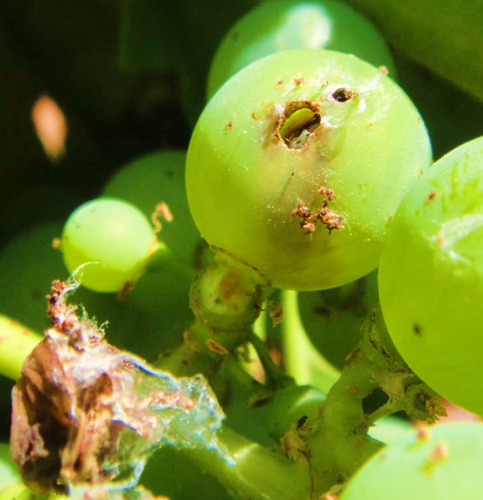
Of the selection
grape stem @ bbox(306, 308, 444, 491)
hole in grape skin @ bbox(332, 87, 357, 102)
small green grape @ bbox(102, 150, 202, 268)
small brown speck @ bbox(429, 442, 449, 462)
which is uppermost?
hole in grape skin @ bbox(332, 87, 357, 102)

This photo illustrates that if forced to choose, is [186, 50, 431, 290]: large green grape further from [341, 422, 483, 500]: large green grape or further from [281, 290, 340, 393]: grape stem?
[281, 290, 340, 393]: grape stem

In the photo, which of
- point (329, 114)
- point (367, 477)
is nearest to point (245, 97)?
point (329, 114)

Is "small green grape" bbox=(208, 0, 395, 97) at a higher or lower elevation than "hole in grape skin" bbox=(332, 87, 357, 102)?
lower

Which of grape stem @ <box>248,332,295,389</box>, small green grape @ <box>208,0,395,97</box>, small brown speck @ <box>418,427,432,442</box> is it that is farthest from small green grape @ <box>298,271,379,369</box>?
small brown speck @ <box>418,427,432,442</box>

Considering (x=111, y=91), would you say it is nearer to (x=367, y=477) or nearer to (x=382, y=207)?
(x=382, y=207)

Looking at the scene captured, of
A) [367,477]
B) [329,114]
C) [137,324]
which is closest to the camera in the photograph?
[367,477]

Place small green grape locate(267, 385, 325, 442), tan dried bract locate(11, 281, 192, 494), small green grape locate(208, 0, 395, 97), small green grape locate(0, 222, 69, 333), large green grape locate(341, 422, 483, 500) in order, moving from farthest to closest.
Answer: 1. small green grape locate(0, 222, 69, 333)
2. small green grape locate(208, 0, 395, 97)
3. small green grape locate(267, 385, 325, 442)
4. tan dried bract locate(11, 281, 192, 494)
5. large green grape locate(341, 422, 483, 500)

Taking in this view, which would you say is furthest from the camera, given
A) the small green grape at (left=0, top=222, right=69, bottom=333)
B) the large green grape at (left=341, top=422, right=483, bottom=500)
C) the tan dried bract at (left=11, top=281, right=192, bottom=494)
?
the small green grape at (left=0, top=222, right=69, bottom=333)

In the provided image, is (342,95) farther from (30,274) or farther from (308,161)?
(30,274)

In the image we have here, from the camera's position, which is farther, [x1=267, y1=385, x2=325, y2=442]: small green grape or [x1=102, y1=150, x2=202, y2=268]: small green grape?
[x1=102, y1=150, x2=202, y2=268]: small green grape

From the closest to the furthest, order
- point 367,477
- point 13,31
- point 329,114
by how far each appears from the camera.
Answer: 1. point 367,477
2. point 329,114
3. point 13,31
